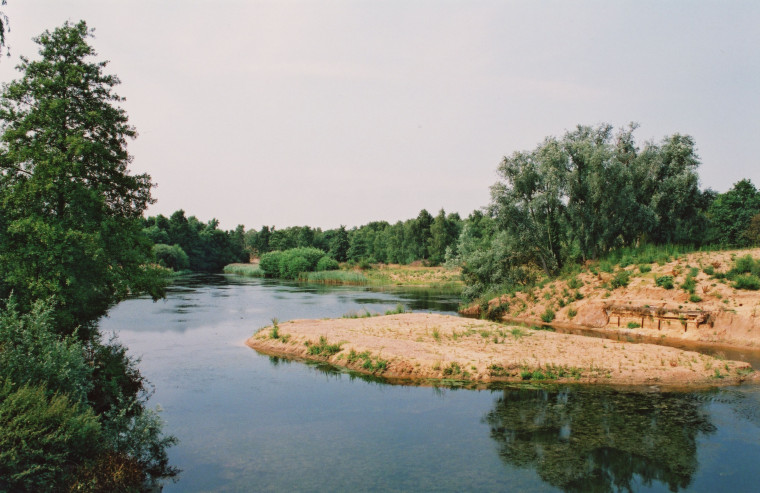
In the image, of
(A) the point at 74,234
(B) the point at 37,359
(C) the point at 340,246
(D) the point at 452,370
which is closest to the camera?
(B) the point at 37,359

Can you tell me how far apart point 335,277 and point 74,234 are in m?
75.7

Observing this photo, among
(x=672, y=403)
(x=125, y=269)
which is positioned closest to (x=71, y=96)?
(x=125, y=269)

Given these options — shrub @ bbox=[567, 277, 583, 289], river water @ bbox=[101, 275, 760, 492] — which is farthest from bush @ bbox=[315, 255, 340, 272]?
river water @ bbox=[101, 275, 760, 492]

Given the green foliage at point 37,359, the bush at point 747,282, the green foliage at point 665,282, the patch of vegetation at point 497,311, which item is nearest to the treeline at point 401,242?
the patch of vegetation at point 497,311

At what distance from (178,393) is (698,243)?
44.6 meters

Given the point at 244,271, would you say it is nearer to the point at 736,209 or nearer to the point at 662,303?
the point at 736,209

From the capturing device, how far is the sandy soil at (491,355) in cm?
2066

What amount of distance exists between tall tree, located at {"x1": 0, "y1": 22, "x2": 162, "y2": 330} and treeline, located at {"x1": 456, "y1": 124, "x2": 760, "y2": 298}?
106 feet

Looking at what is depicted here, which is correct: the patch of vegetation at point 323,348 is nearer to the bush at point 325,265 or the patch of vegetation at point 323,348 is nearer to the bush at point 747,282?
the bush at point 747,282

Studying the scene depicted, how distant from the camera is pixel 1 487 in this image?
860cm

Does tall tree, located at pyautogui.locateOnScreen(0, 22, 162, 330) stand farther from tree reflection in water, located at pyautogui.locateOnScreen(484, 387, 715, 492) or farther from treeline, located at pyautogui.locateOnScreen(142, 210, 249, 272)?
treeline, located at pyautogui.locateOnScreen(142, 210, 249, 272)

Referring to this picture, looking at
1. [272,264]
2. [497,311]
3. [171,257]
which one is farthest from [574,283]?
[171,257]

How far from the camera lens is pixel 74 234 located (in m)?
16.4

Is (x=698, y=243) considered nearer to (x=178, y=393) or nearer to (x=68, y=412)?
(x=178, y=393)
